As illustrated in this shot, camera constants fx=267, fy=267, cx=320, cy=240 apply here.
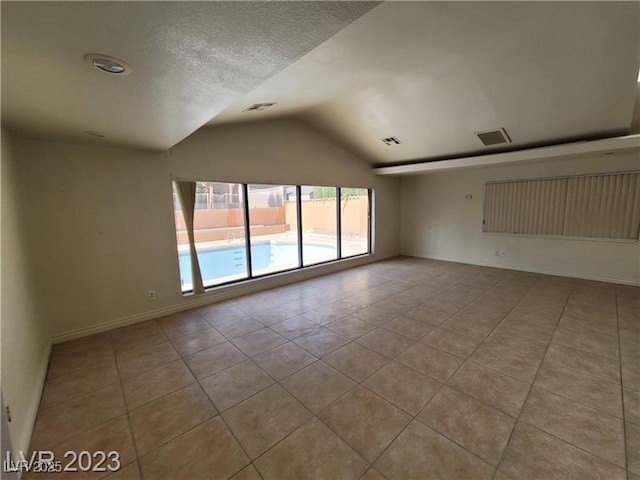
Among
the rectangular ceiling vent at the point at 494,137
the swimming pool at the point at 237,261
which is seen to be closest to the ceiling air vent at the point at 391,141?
the rectangular ceiling vent at the point at 494,137

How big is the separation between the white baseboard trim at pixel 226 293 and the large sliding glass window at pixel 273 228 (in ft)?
0.65

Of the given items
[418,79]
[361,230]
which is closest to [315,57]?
[418,79]

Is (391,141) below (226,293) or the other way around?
the other way around

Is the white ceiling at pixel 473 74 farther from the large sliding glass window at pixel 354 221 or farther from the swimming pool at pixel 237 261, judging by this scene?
the swimming pool at pixel 237 261

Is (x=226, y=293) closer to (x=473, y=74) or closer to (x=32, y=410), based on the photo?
(x=32, y=410)

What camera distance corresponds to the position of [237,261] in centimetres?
456

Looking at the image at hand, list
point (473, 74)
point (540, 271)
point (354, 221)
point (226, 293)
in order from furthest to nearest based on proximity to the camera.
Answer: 1. point (354, 221)
2. point (540, 271)
3. point (226, 293)
4. point (473, 74)

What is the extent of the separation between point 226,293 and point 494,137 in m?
5.00

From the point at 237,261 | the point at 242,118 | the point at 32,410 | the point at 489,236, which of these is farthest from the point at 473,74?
the point at 32,410

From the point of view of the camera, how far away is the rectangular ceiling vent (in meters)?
4.15

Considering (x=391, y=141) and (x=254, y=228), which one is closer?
(x=254, y=228)

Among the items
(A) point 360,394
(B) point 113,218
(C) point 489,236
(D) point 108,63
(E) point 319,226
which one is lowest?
(A) point 360,394

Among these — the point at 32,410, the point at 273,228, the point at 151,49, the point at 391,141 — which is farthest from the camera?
the point at 391,141

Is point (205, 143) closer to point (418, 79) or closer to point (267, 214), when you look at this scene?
point (267, 214)
